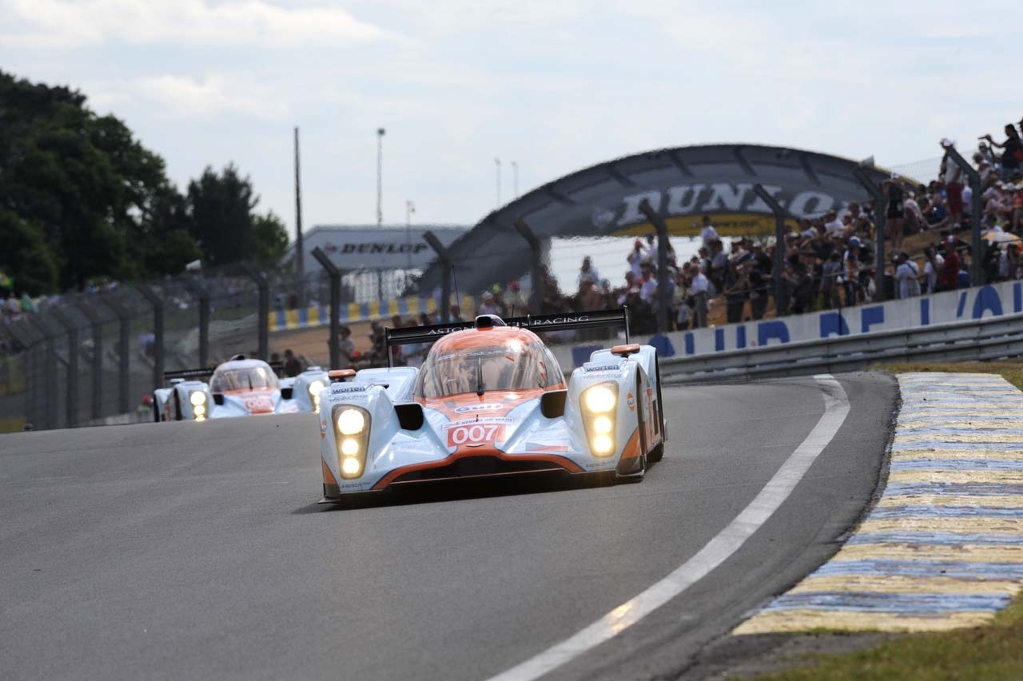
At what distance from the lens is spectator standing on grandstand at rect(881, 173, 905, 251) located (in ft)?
→ 75.8

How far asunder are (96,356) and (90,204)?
185 ft

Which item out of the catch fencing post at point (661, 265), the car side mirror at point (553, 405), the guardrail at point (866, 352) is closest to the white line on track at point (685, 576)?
the car side mirror at point (553, 405)

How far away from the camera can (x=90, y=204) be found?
84.9 m

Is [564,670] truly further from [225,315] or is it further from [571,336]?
[225,315]

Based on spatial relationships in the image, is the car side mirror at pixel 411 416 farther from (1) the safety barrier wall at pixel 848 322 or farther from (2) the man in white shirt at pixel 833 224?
(2) the man in white shirt at pixel 833 224

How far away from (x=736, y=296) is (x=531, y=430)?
15770mm

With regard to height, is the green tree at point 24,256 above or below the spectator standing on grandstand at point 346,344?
above

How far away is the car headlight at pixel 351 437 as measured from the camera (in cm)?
954

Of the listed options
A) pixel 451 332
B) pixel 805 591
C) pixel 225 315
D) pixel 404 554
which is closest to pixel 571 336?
pixel 225 315

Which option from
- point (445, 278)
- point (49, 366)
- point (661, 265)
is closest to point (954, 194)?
point (661, 265)

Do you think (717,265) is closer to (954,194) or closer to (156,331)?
(954,194)

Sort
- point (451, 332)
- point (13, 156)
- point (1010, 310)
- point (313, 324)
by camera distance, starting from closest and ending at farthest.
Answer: point (451, 332)
point (1010, 310)
point (313, 324)
point (13, 156)

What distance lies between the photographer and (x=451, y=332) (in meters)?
11.5

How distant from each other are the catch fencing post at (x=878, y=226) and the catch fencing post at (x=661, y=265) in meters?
2.77
